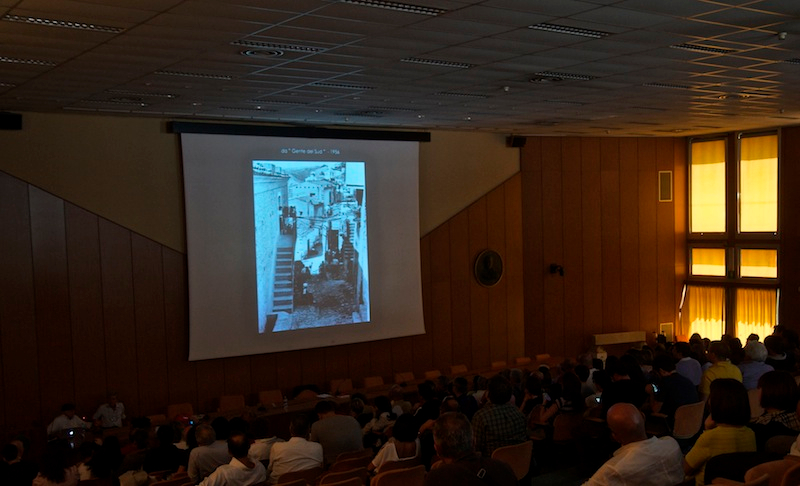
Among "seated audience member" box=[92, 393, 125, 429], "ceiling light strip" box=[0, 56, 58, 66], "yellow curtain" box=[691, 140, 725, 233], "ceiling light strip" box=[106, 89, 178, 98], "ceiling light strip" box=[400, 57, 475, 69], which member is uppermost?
"ceiling light strip" box=[400, 57, 475, 69]

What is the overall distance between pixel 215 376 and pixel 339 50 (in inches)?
277

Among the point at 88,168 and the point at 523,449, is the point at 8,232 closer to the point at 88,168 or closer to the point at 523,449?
the point at 88,168

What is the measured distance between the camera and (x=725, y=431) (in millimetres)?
4305

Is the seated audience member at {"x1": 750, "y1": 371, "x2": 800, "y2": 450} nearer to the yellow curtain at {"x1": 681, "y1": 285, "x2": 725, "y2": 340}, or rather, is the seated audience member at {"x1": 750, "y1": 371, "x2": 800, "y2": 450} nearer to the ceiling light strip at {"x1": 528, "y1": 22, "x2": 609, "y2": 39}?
the ceiling light strip at {"x1": 528, "y1": 22, "x2": 609, "y2": 39}

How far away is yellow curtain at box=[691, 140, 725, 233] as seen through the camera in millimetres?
17828

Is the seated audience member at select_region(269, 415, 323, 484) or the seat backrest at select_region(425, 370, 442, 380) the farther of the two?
the seat backrest at select_region(425, 370, 442, 380)

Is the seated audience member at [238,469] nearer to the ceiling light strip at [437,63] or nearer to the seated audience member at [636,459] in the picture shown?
the seated audience member at [636,459]

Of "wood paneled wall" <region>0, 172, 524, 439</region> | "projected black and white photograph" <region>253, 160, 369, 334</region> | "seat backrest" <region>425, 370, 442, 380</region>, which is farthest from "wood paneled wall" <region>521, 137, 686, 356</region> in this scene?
"wood paneled wall" <region>0, 172, 524, 439</region>

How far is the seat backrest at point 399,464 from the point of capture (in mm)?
5797

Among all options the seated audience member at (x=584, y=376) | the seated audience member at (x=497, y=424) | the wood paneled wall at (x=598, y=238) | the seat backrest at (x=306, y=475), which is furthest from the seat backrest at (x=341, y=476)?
the wood paneled wall at (x=598, y=238)

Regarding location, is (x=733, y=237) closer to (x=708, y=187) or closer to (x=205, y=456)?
(x=708, y=187)

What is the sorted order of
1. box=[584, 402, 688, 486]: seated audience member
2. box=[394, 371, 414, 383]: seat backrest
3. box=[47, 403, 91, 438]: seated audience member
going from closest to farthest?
box=[584, 402, 688, 486]: seated audience member → box=[47, 403, 91, 438]: seated audience member → box=[394, 371, 414, 383]: seat backrest

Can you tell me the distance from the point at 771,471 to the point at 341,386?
34.6 ft

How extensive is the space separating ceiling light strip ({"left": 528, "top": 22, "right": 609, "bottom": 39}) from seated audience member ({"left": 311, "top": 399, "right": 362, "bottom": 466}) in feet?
13.2
